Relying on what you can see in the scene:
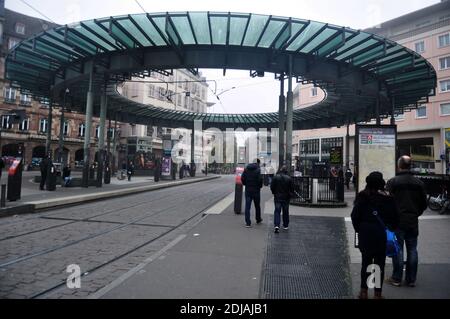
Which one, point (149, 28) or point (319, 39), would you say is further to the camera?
point (319, 39)

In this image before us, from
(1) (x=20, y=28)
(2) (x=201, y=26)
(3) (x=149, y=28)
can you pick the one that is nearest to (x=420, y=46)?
(2) (x=201, y=26)

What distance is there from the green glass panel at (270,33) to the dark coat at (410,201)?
10.6m

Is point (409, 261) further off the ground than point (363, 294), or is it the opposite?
point (409, 261)

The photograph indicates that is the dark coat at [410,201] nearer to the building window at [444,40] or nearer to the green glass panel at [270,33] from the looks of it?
the green glass panel at [270,33]

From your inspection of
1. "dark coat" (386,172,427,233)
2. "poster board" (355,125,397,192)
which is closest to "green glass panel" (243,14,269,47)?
"poster board" (355,125,397,192)

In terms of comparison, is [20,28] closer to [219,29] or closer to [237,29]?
[219,29]

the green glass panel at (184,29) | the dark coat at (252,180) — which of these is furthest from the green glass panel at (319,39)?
the dark coat at (252,180)

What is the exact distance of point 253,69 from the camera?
17.0 metres

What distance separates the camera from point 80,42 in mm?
15977

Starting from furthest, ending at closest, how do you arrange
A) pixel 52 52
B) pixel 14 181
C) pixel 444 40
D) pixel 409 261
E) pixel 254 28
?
pixel 444 40 → pixel 52 52 → pixel 254 28 → pixel 14 181 → pixel 409 261

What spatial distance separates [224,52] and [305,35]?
12.6 feet

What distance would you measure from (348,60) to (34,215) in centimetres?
1480
